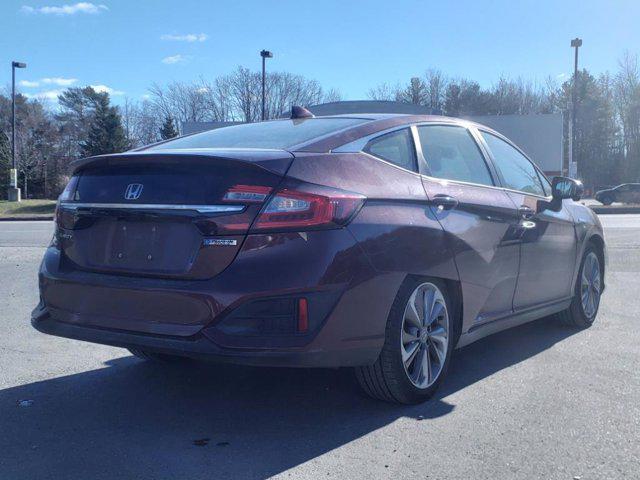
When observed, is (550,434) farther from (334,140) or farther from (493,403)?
(334,140)

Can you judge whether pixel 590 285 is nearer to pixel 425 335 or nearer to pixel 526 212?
pixel 526 212

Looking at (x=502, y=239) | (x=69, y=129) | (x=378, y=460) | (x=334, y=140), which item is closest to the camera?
(x=378, y=460)

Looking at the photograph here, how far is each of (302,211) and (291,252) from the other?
0.21 m

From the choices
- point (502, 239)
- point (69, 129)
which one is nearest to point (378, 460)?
point (502, 239)

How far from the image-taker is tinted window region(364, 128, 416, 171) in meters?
3.99

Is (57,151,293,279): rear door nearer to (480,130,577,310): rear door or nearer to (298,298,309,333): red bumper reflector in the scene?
(298,298,309,333): red bumper reflector

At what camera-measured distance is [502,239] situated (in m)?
4.65

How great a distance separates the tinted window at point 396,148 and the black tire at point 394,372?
739mm

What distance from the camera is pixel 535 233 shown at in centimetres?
512

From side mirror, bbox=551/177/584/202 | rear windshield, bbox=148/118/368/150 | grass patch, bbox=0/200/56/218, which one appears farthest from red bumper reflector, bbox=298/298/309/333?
grass patch, bbox=0/200/56/218

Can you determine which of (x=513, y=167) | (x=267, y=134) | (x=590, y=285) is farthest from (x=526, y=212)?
(x=267, y=134)

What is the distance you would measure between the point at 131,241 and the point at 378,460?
1671 millimetres

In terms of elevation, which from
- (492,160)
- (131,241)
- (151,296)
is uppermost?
(492,160)

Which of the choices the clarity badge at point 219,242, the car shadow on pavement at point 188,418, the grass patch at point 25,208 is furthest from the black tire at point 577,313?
the grass patch at point 25,208
